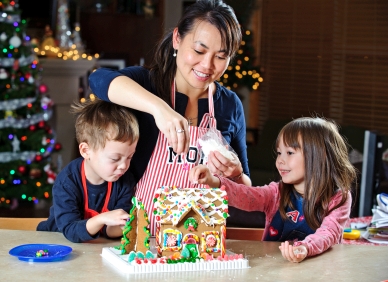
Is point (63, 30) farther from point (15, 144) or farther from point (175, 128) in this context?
point (175, 128)

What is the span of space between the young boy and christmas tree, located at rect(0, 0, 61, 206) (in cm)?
347

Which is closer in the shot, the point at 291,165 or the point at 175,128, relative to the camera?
the point at 175,128

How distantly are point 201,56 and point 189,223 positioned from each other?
1.96 feet

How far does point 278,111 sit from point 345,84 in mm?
885

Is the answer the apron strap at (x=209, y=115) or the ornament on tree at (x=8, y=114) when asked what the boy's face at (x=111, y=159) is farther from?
the ornament on tree at (x=8, y=114)

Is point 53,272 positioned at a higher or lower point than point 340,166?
lower

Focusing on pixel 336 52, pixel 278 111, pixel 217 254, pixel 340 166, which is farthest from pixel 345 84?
pixel 217 254

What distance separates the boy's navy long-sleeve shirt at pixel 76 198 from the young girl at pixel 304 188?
29 cm

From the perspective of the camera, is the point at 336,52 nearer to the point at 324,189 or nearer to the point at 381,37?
the point at 381,37

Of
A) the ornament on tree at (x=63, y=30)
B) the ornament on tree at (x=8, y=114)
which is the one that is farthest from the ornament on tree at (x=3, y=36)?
the ornament on tree at (x=63, y=30)

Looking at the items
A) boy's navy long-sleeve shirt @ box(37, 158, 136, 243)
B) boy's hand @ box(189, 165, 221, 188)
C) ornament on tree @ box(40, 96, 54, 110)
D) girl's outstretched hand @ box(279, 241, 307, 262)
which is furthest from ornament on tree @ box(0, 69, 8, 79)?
girl's outstretched hand @ box(279, 241, 307, 262)

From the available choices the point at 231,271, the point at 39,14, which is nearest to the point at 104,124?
the point at 231,271

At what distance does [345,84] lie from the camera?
6.98 m

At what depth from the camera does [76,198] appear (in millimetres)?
1937
